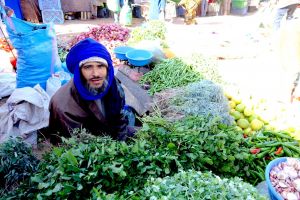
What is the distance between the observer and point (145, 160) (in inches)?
67.6

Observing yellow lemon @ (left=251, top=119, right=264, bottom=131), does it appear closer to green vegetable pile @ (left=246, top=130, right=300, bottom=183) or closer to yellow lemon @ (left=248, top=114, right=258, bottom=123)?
yellow lemon @ (left=248, top=114, right=258, bottom=123)

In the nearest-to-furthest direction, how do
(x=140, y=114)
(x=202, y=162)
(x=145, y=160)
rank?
(x=145, y=160) → (x=202, y=162) → (x=140, y=114)

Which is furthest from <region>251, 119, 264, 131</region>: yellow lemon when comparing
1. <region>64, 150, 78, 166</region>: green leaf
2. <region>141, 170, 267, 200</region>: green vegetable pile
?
<region>64, 150, 78, 166</region>: green leaf

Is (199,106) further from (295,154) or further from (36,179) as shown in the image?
(36,179)

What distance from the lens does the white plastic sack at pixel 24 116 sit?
10.1ft

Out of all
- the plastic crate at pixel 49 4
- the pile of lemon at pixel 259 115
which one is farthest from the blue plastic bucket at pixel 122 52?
the plastic crate at pixel 49 4

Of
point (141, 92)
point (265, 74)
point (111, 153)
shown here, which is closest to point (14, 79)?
point (141, 92)

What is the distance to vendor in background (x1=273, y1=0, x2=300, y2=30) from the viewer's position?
20.2 ft

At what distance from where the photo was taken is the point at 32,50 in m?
3.65

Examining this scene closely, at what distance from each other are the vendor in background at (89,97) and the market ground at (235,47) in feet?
6.78

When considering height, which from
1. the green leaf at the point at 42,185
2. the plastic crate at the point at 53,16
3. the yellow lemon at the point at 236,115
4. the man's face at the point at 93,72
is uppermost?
the plastic crate at the point at 53,16

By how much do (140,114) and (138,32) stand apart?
2812 millimetres

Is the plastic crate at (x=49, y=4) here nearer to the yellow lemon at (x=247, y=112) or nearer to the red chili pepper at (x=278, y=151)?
the yellow lemon at (x=247, y=112)

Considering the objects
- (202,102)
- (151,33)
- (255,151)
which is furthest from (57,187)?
(151,33)
